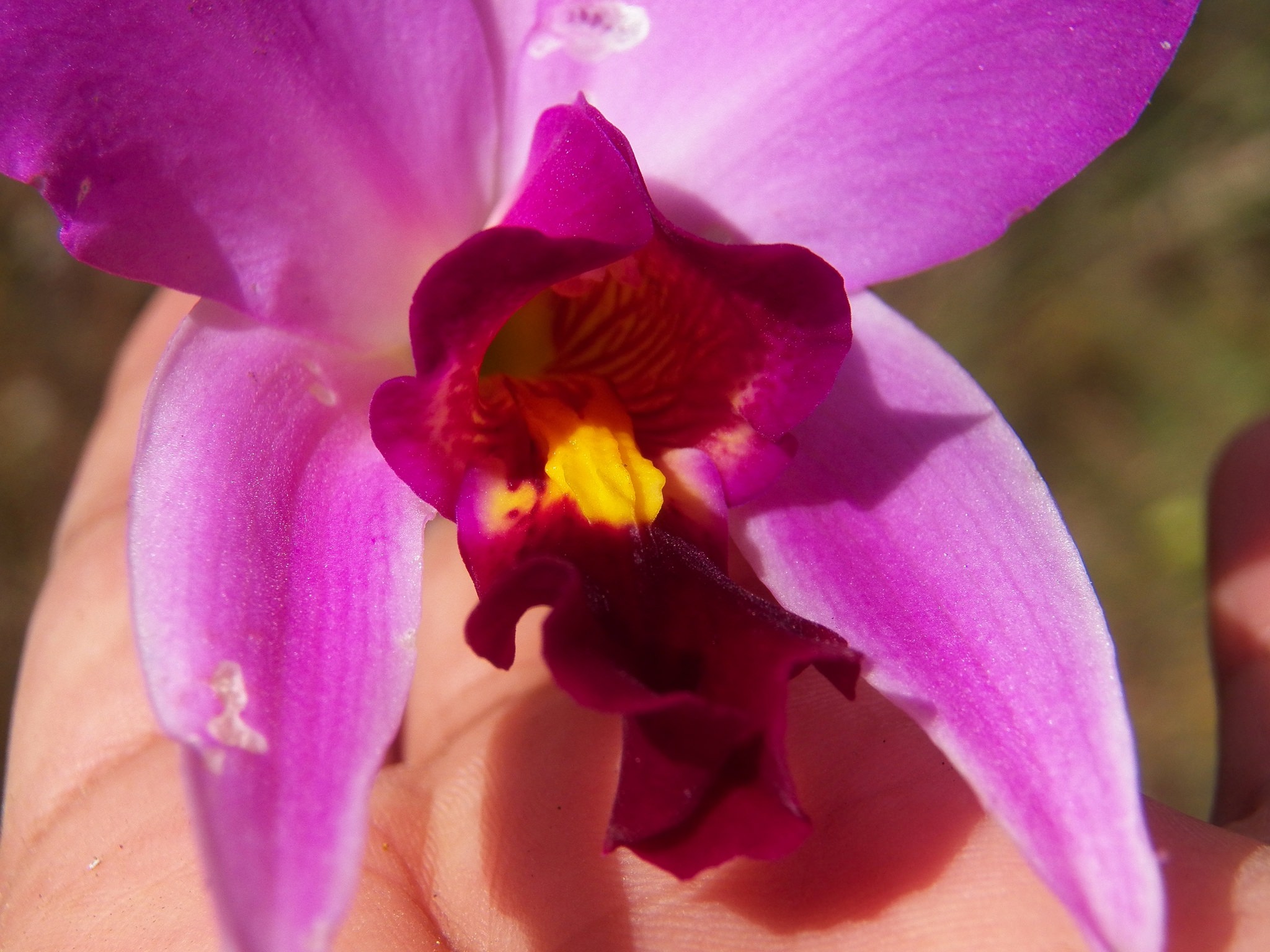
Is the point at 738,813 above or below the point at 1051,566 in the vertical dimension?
below

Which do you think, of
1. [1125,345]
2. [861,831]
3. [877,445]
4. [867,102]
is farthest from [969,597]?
[1125,345]

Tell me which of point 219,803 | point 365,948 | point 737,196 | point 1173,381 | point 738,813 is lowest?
point 1173,381

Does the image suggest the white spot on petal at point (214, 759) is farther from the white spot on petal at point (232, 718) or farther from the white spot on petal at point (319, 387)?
the white spot on petal at point (319, 387)

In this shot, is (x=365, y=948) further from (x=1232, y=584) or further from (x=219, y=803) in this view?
(x=1232, y=584)

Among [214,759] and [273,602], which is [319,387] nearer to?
[273,602]

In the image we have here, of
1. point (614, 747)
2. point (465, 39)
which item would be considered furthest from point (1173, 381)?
point (465, 39)

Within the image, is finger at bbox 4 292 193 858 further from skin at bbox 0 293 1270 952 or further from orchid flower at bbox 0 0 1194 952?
orchid flower at bbox 0 0 1194 952

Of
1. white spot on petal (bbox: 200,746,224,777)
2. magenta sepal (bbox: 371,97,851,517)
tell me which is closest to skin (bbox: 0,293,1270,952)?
magenta sepal (bbox: 371,97,851,517)

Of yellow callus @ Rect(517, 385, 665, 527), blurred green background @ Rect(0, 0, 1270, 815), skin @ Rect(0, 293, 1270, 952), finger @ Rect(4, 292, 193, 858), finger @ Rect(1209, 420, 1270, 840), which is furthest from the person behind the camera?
blurred green background @ Rect(0, 0, 1270, 815)
